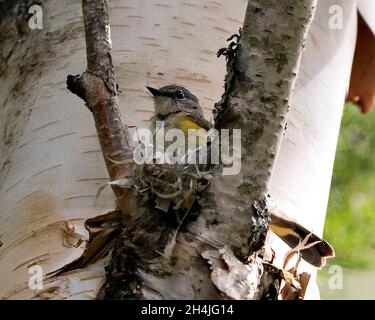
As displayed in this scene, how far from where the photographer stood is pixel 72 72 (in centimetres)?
225

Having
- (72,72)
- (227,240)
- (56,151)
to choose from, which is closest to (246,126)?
(227,240)

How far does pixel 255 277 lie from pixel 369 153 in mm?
2037

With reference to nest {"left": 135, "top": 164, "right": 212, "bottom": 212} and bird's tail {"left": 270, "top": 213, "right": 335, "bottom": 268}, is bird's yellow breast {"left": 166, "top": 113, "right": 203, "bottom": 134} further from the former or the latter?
nest {"left": 135, "top": 164, "right": 212, "bottom": 212}

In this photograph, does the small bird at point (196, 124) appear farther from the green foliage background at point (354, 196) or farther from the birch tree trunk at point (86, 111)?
the green foliage background at point (354, 196)

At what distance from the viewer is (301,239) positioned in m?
1.92

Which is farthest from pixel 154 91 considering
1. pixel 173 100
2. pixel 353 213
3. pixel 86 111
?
pixel 353 213

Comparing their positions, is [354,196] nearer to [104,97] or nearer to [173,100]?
[173,100]

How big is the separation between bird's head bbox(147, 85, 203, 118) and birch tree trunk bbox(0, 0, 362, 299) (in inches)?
1.2

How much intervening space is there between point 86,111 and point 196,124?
0.49 meters

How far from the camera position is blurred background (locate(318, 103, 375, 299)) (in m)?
3.22

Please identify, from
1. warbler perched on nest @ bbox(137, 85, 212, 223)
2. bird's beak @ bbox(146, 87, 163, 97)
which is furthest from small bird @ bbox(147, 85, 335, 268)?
warbler perched on nest @ bbox(137, 85, 212, 223)

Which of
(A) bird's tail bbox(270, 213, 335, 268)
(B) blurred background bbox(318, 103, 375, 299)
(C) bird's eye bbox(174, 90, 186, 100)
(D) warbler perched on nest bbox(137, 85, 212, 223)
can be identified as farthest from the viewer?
(B) blurred background bbox(318, 103, 375, 299)

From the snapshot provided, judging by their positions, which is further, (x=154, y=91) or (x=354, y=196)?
(x=354, y=196)
